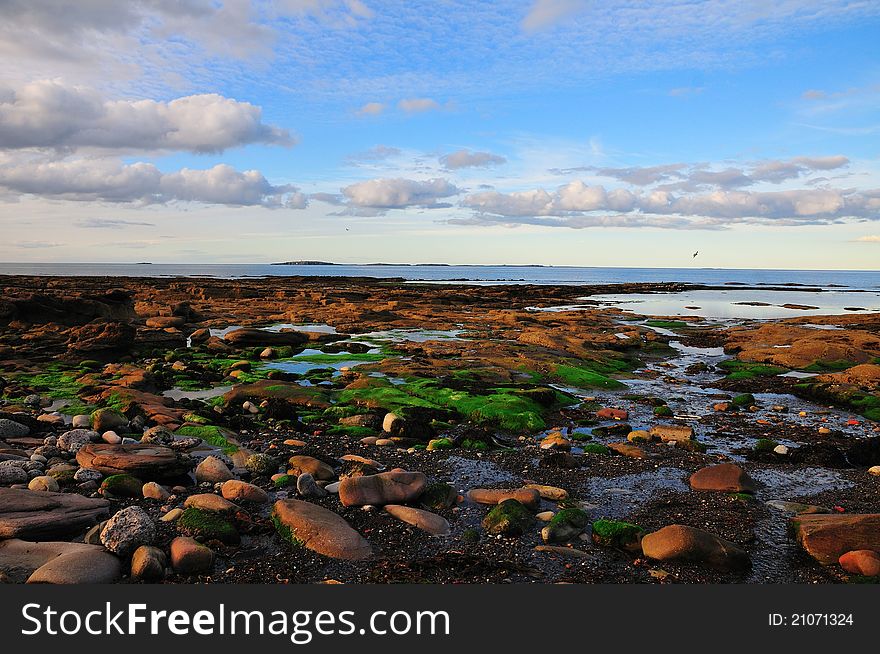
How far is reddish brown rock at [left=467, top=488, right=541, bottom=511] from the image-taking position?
10094 millimetres

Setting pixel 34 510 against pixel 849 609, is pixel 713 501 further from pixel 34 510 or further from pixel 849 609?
pixel 34 510

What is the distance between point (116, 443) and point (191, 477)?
8.77 feet

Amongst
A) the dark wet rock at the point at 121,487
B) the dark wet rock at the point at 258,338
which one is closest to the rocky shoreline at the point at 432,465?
the dark wet rock at the point at 121,487

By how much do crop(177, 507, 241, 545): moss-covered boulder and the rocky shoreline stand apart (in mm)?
35

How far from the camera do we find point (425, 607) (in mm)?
6633

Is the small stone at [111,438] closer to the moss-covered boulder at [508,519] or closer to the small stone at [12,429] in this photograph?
the small stone at [12,429]

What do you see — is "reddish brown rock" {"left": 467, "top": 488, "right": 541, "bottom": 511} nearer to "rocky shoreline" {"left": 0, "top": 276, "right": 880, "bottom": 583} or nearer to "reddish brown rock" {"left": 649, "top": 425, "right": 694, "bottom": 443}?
"rocky shoreline" {"left": 0, "top": 276, "right": 880, "bottom": 583}

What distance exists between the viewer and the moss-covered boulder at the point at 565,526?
8930 millimetres

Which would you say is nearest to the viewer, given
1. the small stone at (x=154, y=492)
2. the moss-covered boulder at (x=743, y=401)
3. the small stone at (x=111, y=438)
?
the small stone at (x=154, y=492)

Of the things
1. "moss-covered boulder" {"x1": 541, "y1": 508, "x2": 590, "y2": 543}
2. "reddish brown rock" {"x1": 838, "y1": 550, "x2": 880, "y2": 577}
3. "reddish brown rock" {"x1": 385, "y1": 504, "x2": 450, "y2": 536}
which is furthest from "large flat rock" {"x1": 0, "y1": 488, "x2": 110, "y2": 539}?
"reddish brown rock" {"x1": 838, "y1": 550, "x2": 880, "y2": 577}

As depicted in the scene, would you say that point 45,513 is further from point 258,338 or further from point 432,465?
point 258,338

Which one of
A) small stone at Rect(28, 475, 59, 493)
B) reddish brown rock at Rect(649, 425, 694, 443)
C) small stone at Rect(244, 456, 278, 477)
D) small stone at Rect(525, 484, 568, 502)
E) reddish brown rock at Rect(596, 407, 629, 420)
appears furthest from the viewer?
reddish brown rock at Rect(596, 407, 629, 420)

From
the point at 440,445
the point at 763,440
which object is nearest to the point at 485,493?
the point at 440,445

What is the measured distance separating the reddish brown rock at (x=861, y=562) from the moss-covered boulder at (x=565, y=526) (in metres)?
3.56
